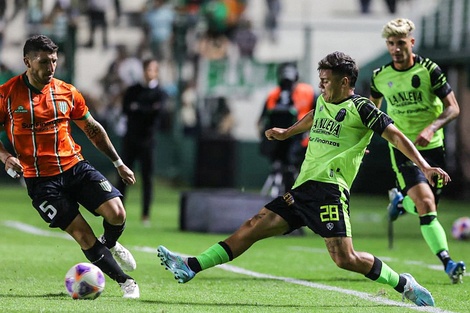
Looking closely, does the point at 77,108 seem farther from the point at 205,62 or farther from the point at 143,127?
the point at 205,62

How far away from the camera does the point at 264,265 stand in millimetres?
10953

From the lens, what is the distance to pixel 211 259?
802cm

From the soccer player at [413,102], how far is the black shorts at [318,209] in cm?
222

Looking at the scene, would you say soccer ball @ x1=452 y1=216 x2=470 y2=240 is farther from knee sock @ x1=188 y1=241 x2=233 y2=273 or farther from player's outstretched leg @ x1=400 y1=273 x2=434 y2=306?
knee sock @ x1=188 y1=241 x2=233 y2=273

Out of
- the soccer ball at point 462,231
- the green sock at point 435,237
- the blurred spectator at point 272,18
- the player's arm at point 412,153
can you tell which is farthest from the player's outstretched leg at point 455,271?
the blurred spectator at point 272,18

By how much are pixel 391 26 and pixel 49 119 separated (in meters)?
3.49

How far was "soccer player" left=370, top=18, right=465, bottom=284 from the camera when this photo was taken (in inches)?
391

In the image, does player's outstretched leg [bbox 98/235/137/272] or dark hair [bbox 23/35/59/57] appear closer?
dark hair [bbox 23/35/59/57]

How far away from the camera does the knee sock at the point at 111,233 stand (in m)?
8.30

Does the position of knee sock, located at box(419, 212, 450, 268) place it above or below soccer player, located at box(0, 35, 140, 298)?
below

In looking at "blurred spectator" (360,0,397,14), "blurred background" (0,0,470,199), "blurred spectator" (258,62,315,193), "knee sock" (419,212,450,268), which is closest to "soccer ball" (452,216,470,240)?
"blurred spectator" (258,62,315,193)

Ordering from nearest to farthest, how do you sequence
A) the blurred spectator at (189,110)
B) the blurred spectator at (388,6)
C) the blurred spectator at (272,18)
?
the blurred spectator at (189,110) < the blurred spectator at (272,18) < the blurred spectator at (388,6)

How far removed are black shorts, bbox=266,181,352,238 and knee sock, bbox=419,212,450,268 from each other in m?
1.98

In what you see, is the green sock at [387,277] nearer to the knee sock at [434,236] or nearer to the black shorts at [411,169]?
the knee sock at [434,236]
